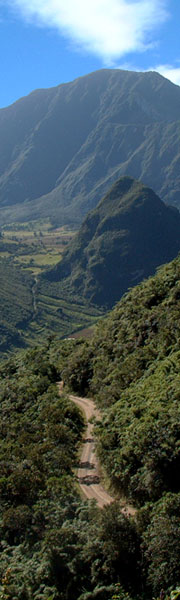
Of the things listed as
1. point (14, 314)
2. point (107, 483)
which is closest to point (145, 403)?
point (107, 483)

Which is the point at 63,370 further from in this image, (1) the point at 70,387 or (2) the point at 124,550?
(2) the point at 124,550

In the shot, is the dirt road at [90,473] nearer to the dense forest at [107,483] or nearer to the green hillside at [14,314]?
the dense forest at [107,483]

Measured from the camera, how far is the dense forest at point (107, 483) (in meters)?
16.2

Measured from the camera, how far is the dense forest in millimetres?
16250

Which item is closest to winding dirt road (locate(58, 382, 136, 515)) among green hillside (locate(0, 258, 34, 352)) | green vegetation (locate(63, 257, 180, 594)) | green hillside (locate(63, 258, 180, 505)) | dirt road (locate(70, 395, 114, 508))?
dirt road (locate(70, 395, 114, 508))

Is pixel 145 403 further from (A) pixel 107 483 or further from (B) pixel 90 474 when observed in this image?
(B) pixel 90 474

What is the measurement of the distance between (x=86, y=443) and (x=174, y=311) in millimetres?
10296

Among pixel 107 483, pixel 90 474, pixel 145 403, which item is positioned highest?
pixel 145 403

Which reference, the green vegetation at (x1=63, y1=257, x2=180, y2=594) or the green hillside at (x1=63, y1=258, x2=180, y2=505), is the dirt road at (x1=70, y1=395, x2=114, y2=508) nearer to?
the green vegetation at (x1=63, y1=257, x2=180, y2=594)

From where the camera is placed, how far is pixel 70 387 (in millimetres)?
39906

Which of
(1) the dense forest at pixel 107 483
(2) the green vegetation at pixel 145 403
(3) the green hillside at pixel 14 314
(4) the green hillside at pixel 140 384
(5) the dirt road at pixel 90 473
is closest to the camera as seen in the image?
(1) the dense forest at pixel 107 483

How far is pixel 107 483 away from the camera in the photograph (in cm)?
2284

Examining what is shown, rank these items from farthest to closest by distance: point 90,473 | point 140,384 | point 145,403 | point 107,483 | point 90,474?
point 140,384 → point 90,473 → point 90,474 → point 145,403 → point 107,483

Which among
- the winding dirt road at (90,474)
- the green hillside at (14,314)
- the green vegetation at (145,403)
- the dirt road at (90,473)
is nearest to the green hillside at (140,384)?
the green vegetation at (145,403)
